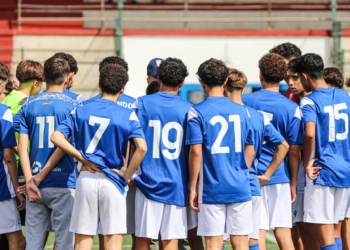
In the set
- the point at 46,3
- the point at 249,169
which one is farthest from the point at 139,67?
Result: the point at 249,169

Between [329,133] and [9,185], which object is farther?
[329,133]

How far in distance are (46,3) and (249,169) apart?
13864mm

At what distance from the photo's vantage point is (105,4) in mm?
18328

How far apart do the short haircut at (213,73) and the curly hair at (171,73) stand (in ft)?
0.67

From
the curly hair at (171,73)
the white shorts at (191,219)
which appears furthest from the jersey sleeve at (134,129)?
the white shorts at (191,219)

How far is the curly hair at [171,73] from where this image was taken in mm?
6020

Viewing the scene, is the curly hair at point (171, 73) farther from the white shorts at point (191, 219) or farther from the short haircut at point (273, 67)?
the white shorts at point (191, 219)

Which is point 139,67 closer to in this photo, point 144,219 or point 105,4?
point 105,4

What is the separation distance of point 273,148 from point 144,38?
10915 millimetres

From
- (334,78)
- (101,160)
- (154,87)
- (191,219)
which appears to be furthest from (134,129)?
(334,78)

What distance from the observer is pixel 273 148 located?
6477mm

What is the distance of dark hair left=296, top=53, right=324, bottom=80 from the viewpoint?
644 centimetres

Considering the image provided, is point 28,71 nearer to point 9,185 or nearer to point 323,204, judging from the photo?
point 9,185

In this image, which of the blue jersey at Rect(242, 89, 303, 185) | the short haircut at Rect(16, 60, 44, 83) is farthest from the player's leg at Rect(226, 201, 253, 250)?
the short haircut at Rect(16, 60, 44, 83)
